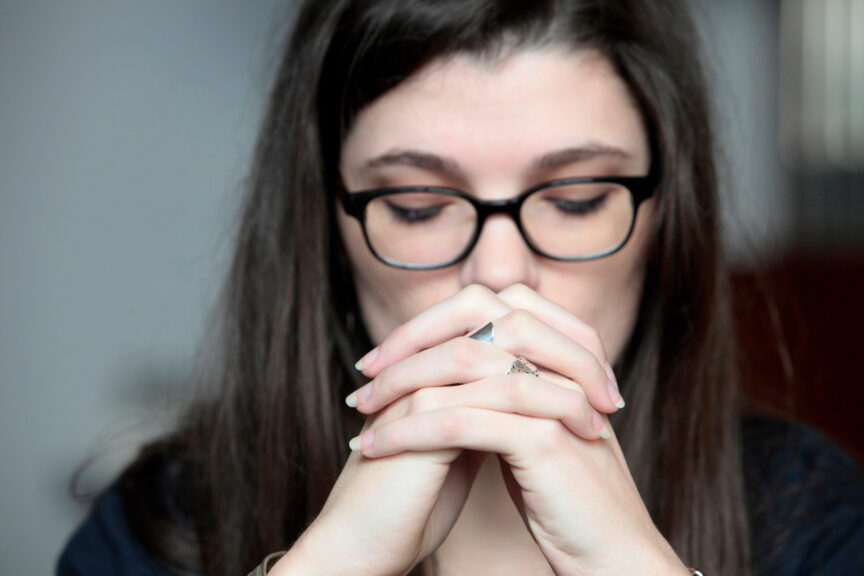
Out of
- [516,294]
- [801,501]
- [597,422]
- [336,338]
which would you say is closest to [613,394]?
[597,422]

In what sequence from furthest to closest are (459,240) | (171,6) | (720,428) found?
(171,6) < (720,428) < (459,240)

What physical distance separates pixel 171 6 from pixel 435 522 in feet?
8.26

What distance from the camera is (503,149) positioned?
3.71 feet

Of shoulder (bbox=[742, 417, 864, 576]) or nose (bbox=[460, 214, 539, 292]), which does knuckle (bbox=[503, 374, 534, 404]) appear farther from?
shoulder (bbox=[742, 417, 864, 576])

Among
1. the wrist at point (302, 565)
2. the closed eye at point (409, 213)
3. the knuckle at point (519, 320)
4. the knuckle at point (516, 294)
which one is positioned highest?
the closed eye at point (409, 213)

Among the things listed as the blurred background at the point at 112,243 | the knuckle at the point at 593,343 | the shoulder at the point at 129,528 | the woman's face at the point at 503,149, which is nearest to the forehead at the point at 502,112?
the woman's face at the point at 503,149

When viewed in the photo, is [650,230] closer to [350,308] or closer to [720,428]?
[720,428]

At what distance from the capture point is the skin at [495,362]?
89cm

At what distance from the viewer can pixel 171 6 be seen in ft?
9.84

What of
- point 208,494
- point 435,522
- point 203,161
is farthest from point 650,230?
point 203,161

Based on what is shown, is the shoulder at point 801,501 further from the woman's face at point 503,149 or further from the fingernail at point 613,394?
the fingernail at point 613,394

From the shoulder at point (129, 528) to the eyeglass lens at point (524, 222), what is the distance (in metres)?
0.60

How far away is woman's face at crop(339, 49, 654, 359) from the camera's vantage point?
1137 mm

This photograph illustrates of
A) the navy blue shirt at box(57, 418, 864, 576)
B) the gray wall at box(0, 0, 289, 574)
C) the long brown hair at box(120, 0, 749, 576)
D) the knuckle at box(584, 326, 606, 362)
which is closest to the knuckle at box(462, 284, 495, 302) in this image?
the knuckle at box(584, 326, 606, 362)
